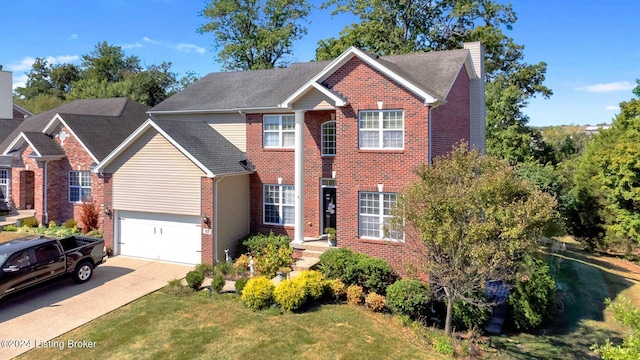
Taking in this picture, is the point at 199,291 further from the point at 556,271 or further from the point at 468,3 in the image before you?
the point at 468,3

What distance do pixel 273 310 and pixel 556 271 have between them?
51.3 feet

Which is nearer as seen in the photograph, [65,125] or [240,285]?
[240,285]

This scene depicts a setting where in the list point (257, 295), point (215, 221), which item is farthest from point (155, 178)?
point (257, 295)

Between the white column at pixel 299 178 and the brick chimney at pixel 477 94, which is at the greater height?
the brick chimney at pixel 477 94

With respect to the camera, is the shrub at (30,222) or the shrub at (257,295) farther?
the shrub at (30,222)

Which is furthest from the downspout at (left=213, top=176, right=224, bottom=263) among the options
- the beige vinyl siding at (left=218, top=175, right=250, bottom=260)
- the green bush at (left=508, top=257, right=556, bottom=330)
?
the green bush at (left=508, top=257, right=556, bottom=330)

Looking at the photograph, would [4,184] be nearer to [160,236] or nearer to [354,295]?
[160,236]

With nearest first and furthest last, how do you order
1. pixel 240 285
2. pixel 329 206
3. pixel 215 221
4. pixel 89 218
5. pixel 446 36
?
pixel 240 285
pixel 215 221
pixel 329 206
pixel 89 218
pixel 446 36

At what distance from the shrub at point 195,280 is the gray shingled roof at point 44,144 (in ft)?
46.5

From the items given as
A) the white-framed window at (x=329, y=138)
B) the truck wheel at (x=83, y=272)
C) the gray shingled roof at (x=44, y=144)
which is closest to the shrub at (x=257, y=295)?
the truck wheel at (x=83, y=272)

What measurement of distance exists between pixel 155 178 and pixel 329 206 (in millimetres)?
7847

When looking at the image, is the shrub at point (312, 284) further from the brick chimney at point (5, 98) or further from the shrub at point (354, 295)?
the brick chimney at point (5, 98)

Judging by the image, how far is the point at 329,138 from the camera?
762 inches

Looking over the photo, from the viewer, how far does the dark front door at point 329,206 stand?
19.5 meters
